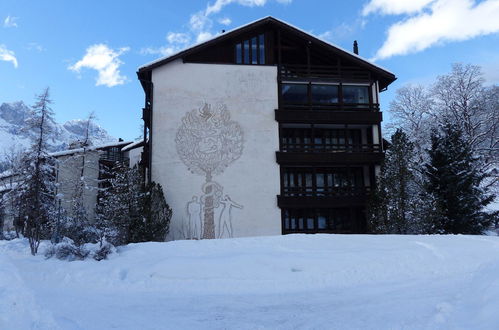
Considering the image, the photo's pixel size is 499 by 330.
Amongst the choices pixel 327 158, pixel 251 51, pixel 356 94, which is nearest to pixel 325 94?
pixel 356 94

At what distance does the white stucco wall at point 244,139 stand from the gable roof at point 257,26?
62 centimetres

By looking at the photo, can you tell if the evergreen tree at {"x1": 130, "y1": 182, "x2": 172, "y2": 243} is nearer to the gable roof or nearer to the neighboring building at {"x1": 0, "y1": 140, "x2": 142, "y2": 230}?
the gable roof

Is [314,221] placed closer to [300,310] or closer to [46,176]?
[46,176]

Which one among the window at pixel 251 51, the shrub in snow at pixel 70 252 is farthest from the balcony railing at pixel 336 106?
the shrub in snow at pixel 70 252

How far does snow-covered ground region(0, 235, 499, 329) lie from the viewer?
21.2ft

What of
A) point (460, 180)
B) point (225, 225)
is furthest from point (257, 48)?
point (460, 180)

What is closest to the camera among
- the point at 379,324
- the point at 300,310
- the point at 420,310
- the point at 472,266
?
the point at 379,324

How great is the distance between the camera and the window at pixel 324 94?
25.3 metres

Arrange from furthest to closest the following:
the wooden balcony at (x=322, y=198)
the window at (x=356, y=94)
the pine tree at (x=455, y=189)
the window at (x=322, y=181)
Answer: the window at (x=356, y=94), the window at (x=322, y=181), the wooden balcony at (x=322, y=198), the pine tree at (x=455, y=189)

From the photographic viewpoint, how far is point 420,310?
677cm

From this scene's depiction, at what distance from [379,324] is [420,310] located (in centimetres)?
109

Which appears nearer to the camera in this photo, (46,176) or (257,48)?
(46,176)

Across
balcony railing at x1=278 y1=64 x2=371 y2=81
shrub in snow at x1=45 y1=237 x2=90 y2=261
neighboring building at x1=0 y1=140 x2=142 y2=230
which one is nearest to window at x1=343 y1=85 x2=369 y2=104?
balcony railing at x1=278 y1=64 x2=371 y2=81

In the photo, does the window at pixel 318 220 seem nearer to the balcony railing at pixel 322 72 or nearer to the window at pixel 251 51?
the balcony railing at pixel 322 72
